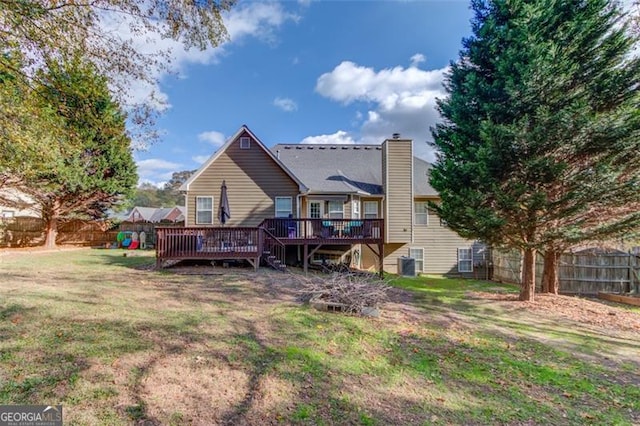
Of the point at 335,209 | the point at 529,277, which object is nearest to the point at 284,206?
the point at 335,209

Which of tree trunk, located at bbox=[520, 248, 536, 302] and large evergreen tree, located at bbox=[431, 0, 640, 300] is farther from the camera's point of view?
tree trunk, located at bbox=[520, 248, 536, 302]

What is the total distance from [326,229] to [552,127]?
7.99m

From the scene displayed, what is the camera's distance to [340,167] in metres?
16.7

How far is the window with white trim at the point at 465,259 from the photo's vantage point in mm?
16750

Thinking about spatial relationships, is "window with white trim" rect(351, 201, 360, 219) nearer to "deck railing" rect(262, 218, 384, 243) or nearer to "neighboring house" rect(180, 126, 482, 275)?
"neighboring house" rect(180, 126, 482, 275)

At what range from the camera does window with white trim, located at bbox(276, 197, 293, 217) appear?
47.0 feet

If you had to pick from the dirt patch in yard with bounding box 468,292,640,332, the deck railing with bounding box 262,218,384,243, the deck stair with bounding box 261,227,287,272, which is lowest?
the dirt patch in yard with bounding box 468,292,640,332

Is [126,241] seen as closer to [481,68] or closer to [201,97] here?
[201,97]

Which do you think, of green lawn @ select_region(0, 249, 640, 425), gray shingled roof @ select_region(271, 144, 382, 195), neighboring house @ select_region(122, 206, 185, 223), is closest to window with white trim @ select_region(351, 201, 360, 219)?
gray shingled roof @ select_region(271, 144, 382, 195)

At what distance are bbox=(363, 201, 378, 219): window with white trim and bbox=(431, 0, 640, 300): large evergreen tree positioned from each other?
7.77 meters

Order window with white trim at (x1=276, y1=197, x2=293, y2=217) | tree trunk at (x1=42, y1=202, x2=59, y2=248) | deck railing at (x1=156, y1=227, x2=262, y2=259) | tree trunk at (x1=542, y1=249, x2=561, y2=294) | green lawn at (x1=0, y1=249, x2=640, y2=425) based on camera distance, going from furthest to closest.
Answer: tree trunk at (x1=42, y1=202, x2=59, y2=248) < window with white trim at (x1=276, y1=197, x2=293, y2=217) < deck railing at (x1=156, y1=227, x2=262, y2=259) < tree trunk at (x1=542, y1=249, x2=561, y2=294) < green lawn at (x1=0, y1=249, x2=640, y2=425)

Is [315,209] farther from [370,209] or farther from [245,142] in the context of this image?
[245,142]

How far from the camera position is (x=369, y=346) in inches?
193

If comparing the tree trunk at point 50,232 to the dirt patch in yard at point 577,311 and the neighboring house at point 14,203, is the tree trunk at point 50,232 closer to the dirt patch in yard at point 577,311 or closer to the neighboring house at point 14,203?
the neighboring house at point 14,203
